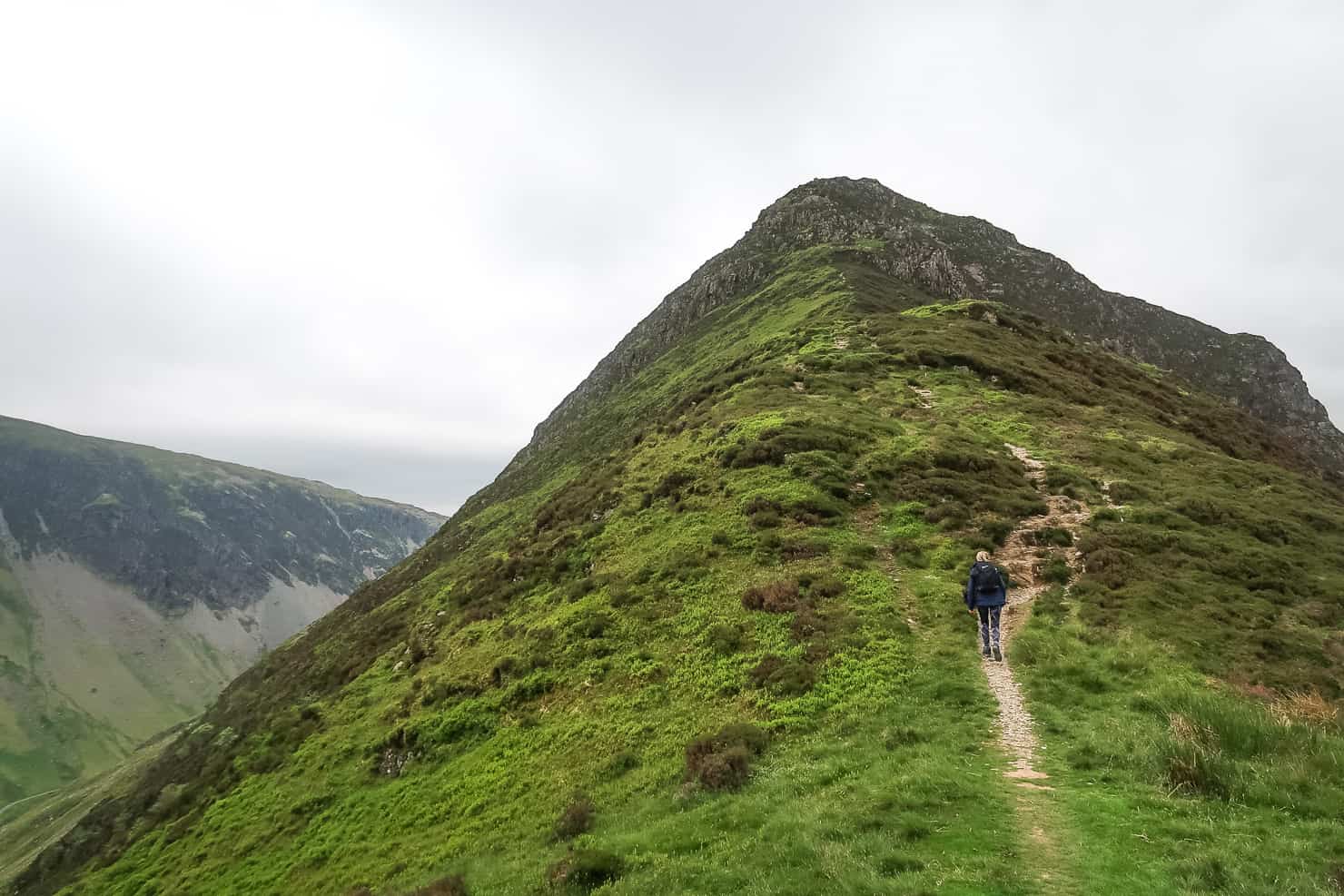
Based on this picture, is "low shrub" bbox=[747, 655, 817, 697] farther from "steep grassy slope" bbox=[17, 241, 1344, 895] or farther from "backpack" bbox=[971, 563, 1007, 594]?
"backpack" bbox=[971, 563, 1007, 594]

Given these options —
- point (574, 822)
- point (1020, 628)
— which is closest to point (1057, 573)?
point (1020, 628)

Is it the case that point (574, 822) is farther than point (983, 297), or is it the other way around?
point (983, 297)

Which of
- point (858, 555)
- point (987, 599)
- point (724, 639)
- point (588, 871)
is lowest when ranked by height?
point (588, 871)

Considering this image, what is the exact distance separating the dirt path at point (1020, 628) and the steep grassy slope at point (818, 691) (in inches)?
12.1

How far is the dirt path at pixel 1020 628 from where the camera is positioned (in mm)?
11133

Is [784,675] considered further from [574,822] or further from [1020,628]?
[1020,628]

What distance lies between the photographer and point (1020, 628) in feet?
Result: 63.7

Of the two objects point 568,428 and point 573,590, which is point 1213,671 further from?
point 568,428

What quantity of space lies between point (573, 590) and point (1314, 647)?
77.7ft

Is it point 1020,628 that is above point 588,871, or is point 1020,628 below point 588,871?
above

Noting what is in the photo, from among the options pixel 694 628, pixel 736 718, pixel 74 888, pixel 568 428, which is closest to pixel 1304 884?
pixel 736 718

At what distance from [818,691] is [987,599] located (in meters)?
5.25

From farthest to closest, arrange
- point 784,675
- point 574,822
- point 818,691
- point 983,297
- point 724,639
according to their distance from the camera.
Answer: point 983,297 < point 724,639 < point 784,675 < point 818,691 < point 574,822

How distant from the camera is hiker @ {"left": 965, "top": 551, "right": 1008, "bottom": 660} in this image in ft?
58.3
